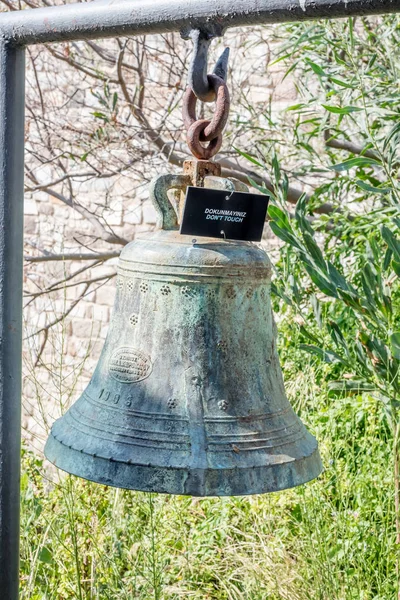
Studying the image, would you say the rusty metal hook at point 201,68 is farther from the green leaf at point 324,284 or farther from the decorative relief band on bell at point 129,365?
the green leaf at point 324,284

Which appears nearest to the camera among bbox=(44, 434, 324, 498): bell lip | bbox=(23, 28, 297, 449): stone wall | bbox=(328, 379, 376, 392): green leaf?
bbox=(44, 434, 324, 498): bell lip

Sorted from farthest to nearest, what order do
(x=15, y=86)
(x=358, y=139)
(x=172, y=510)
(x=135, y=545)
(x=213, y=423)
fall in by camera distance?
1. (x=358, y=139)
2. (x=172, y=510)
3. (x=135, y=545)
4. (x=15, y=86)
5. (x=213, y=423)

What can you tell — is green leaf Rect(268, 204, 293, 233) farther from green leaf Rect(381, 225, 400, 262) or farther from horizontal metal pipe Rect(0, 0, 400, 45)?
horizontal metal pipe Rect(0, 0, 400, 45)

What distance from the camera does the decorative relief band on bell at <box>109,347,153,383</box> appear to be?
1.46 m

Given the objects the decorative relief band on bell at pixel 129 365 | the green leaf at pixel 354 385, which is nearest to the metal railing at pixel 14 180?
the decorative relief band on bell at pixel 129 365

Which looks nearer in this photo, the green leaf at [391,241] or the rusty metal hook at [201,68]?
the rusty metal hook at [201,68]

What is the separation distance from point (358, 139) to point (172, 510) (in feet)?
7.42

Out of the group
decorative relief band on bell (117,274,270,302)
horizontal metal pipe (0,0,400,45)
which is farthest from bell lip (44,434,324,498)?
horizontal metal pipe (0,0,400,45)

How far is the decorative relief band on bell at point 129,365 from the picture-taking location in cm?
146

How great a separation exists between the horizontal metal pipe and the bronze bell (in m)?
0.30

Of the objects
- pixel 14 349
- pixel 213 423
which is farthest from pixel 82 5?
pixel 213 423

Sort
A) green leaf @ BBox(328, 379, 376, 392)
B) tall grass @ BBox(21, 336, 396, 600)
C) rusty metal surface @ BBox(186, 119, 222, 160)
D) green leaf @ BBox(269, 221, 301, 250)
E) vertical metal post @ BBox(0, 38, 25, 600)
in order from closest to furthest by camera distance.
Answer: rusty metal surface @ BBox(186, 119, 222, 160) < vertical metal post @ BBox(0, 38, 25, 600) < green leaf @ BBox(269, 221, 301, 250) < green leaf @ BBox(328, 379, 376, 392) < tall grass @ BBox(21, 336, 396, 600)

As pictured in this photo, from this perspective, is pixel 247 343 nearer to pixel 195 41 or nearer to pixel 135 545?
pixel 195 41

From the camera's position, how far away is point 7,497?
1.77 m
